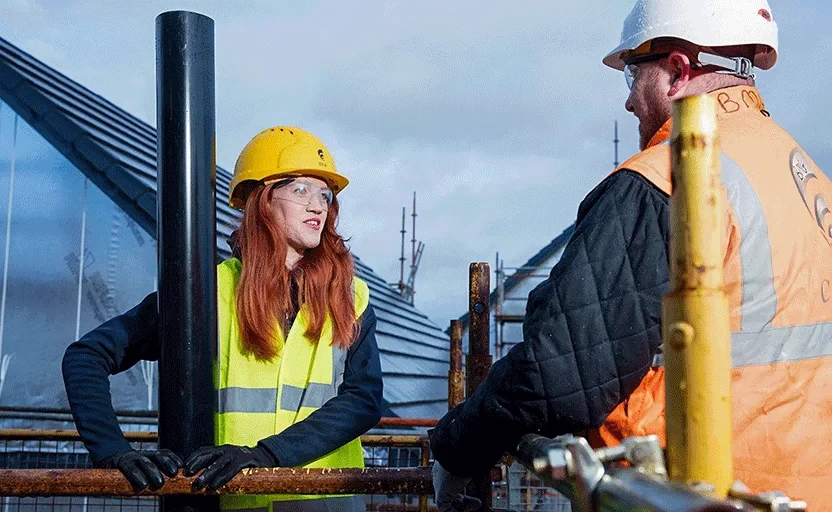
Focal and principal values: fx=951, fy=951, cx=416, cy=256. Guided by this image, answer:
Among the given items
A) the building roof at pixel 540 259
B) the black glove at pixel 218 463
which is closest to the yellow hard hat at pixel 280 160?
the black glove at pixel 218 463

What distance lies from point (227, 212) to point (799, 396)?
773cm

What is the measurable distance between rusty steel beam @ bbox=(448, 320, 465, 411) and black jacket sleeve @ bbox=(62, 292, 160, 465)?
3.12 metres

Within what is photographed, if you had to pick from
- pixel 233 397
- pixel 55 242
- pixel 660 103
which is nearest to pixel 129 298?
pixel 55 242

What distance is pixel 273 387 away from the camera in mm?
2859

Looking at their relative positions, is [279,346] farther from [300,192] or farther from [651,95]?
[651,95]

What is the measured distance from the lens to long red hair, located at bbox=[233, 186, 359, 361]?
9.47 feet

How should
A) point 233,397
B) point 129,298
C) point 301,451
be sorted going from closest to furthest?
point 301,451 < point 233,397 < point 129,298

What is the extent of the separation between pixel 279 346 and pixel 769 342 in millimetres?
1553

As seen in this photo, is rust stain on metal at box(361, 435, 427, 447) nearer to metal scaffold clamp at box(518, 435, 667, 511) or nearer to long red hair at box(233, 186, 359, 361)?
long red hair at box(233, 186, 359, 361)

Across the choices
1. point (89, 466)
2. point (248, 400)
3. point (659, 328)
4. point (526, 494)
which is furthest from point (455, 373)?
point (659, 328)

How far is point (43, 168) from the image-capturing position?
768 centimetres

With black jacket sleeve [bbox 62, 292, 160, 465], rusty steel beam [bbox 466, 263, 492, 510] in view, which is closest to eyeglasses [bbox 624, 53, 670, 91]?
rusty steel beam [bbox 466, 263, 492, 510]

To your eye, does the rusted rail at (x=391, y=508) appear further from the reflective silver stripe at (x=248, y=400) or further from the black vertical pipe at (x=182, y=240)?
the black vertical pipe at (x=182, y=240)

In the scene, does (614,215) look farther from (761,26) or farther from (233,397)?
(233,397)
